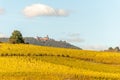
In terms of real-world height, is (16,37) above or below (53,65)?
above

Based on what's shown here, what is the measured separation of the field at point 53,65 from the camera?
52000 mm

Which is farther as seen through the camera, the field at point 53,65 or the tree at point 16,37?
the tree at point 16,37

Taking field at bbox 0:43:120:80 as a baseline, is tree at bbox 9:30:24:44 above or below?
above

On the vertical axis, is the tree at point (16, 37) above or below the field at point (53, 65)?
above

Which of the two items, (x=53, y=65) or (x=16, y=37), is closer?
(x=53, y=65)

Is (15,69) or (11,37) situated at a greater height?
(11,37)

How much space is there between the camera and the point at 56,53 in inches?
3366

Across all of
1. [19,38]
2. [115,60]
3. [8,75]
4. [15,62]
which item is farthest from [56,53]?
[19,38]

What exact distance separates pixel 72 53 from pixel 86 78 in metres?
40.1

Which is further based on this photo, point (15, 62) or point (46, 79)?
point (15, 62)

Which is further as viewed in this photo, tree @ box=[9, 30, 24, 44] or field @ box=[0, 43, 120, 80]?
tree @ box=[9, 30, 24, 44]

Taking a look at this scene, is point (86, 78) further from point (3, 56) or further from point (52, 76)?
point (3, 56)

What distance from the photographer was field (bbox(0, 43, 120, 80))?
52000mm

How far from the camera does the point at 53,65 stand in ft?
213
